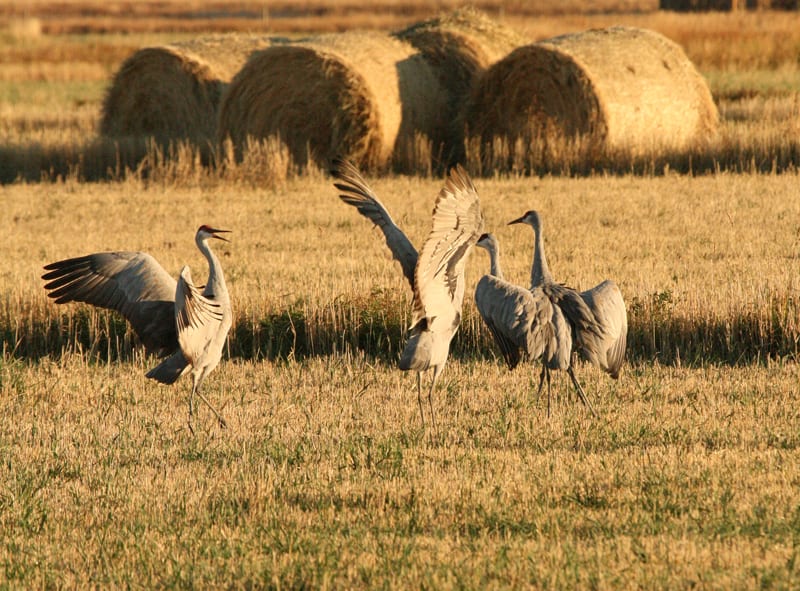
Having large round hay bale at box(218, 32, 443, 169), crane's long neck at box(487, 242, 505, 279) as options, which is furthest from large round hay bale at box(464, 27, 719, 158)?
crane's long neck at box(487, 242, 505, 279)

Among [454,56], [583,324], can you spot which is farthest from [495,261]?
[454,56]

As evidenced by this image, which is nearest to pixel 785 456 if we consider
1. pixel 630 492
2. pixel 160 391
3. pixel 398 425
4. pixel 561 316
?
pixel 630 492

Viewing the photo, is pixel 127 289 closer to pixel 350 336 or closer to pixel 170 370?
pixel 170 370

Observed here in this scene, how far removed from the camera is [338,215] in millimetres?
14859

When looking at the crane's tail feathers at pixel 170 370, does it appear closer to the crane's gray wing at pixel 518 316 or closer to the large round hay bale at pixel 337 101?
the crane's gray wing at pixel 518 316

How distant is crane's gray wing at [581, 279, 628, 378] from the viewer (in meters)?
7.91

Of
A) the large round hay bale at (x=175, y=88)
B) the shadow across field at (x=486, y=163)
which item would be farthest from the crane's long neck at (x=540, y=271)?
the large round hay bale at (x=175, y=88)

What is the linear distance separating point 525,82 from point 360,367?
9.67 m

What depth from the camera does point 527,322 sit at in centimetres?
779

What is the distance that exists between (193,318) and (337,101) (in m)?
10.7

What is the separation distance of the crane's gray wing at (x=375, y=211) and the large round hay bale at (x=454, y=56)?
10357 mm

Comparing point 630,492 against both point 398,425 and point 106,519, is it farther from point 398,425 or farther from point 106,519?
point 106,519

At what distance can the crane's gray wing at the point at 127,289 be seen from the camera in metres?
8.05

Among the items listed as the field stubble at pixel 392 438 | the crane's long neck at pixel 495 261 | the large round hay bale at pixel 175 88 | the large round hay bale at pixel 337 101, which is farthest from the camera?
the large round hay bale at pixel 175 88
